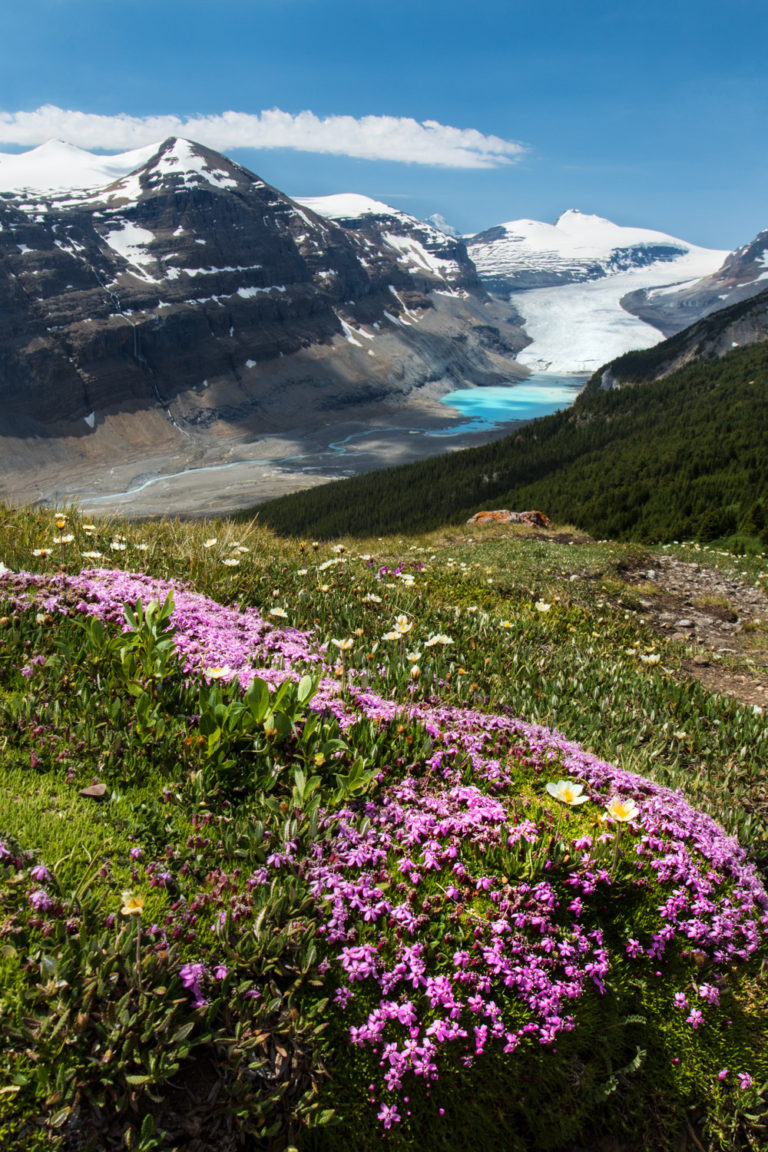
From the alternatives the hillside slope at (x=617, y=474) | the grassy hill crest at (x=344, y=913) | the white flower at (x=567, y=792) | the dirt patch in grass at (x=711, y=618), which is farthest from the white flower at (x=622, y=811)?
the hillside slope at (x=617, y=474)

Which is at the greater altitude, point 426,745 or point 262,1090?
point 426,745

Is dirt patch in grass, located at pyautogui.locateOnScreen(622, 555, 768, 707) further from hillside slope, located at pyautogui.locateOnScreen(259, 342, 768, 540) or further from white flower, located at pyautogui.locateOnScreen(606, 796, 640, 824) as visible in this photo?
hillside slope, located at pyautogui.locateOnScreen(259, 342, 768, 540)

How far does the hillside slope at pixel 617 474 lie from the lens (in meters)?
54.8

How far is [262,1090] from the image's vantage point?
8.04 feet

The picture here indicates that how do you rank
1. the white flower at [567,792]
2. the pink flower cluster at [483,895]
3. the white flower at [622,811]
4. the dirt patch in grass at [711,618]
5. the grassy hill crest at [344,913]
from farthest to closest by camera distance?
the dirt patch in grass at [711,618] → the white flower at [567,792] → the white flower at [622,811] → the pink flower cluster at [483,895] → the grassy hill crest at [344,913]

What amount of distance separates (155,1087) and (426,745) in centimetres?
231

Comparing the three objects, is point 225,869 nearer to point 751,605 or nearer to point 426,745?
point 426,745

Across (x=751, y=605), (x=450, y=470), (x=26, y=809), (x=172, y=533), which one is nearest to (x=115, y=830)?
(x=26, y=809)

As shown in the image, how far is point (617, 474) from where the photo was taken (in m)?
82.3

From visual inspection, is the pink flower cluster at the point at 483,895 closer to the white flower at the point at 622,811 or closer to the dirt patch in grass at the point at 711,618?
the white flower at the point at 622,811

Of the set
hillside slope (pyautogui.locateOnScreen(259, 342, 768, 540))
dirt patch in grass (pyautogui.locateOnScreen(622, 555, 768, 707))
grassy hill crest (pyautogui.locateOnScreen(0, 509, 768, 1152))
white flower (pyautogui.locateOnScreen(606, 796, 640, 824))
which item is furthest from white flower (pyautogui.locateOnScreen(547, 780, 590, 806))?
hillside slope (pyautogui.locateOnScreen(259, 342, 768, 540))

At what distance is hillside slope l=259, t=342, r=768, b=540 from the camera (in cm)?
5484

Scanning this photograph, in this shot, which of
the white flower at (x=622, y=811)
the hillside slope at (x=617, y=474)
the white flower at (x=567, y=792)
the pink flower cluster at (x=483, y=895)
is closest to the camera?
the pink flower cluster at (x=483, y=895)

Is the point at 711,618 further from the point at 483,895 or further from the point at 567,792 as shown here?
the point at 483,895
